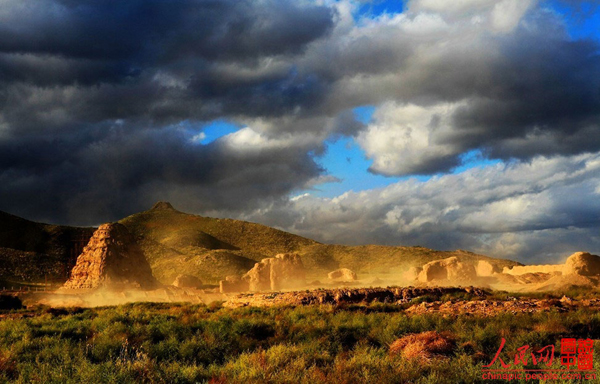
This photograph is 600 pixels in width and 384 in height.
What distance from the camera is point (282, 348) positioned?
36.4 ft

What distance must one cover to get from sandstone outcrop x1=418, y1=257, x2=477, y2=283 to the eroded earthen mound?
36393mm

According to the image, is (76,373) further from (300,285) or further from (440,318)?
(300,285)

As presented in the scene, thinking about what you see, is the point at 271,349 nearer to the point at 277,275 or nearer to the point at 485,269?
the point at 277,275

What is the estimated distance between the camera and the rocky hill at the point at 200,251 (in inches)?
2928

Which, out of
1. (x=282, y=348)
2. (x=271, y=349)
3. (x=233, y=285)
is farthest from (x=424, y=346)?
(x=233, y=285)

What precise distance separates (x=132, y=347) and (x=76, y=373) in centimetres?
246

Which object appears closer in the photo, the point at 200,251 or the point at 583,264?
the point at 583,264

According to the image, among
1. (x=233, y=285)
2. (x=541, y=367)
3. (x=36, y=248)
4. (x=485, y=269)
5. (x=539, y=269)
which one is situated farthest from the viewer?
(x=36, y=248)

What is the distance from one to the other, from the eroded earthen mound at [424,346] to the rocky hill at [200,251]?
51.7 m

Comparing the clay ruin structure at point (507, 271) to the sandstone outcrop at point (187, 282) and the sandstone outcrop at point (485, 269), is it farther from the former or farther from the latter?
the sandstone outcrop at point (187, 282)

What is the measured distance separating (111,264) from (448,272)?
36072 mm

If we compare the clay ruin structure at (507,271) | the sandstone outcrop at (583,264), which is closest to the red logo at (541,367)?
the clay ruin structure at (507,271)

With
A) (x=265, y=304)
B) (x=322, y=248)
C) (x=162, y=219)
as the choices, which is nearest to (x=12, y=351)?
(x=265, y=304)

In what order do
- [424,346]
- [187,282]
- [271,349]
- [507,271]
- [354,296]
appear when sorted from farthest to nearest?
[187,282], [507,271], [354,296], [424,346], [271,349]
